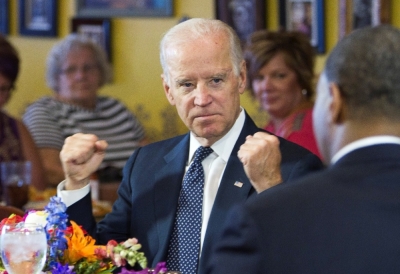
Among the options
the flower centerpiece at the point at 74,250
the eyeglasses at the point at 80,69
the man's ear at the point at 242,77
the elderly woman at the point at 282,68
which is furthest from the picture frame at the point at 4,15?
the flower centerpiece at the point at 74,250

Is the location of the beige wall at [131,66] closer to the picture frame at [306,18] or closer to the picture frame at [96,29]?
the picture frame at [96,29]

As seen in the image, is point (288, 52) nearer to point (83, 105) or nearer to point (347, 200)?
point (83, 105)

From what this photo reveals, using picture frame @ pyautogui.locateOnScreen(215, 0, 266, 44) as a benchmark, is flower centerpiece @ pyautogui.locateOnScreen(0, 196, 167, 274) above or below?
below

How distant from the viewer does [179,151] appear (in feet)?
7.57

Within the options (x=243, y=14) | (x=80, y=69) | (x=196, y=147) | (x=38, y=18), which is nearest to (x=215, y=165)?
(x=196, y=147)

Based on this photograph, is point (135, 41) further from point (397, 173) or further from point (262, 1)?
point (397, 173)

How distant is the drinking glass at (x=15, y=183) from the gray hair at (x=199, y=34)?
4.80ft

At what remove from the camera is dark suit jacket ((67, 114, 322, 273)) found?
2.12 meters

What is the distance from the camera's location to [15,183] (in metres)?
3.46

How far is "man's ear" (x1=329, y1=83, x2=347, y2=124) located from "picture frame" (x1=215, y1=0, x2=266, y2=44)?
3.73 meters

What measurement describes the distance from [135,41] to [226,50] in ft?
10.3

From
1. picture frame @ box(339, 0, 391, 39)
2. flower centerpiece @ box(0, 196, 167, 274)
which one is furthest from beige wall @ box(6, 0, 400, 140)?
flower centerpiece @ box(0, 196, 167, 274)

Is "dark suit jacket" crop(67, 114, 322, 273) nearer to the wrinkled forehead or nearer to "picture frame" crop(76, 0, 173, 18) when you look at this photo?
the wrinkled forehead

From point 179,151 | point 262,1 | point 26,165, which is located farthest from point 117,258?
point 262,1
